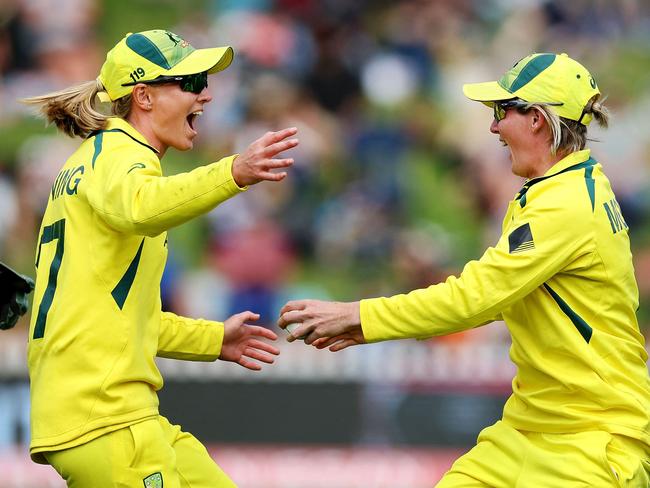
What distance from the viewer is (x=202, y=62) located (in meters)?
5.01

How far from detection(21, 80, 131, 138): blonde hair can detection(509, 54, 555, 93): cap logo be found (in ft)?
4.98

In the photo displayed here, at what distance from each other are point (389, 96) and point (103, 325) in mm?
6172

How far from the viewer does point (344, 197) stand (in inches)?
407

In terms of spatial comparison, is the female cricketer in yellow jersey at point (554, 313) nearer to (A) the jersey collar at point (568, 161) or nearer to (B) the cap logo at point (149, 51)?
(A) the jersey collar at point (568, 161)

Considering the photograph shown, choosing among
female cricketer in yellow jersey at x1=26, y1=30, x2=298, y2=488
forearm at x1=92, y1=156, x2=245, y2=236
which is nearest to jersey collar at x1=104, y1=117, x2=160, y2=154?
female cricketer in yellow jersey at x1=26, y1=30, x2=298, y2=488

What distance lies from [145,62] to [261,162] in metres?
0.79

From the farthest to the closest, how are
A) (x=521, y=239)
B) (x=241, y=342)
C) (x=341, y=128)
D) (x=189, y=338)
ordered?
(x=341, y=128) < (x=241, y=342) < (x=189, y=338) < (x=521, y=239)

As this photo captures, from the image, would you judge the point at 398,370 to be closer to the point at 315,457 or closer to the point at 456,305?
the point at 315,457

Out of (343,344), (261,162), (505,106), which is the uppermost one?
(505,106)

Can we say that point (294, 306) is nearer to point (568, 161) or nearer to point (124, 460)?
point (124, 460)

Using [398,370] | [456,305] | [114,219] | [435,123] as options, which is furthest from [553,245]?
[435,123]

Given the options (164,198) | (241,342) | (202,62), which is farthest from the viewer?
(241,342)

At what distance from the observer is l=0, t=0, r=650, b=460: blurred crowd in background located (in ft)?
33.5

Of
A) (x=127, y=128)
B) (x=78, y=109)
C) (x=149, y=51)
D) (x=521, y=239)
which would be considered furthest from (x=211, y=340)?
(x=521, y=239)
